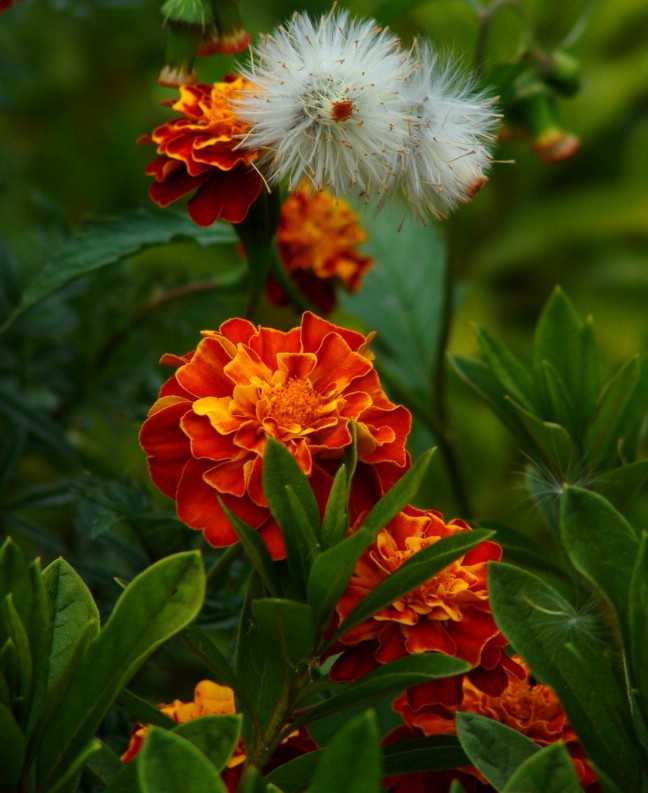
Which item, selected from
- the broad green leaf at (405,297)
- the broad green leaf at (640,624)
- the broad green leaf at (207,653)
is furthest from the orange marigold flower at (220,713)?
the broad green leaf at (405,297)

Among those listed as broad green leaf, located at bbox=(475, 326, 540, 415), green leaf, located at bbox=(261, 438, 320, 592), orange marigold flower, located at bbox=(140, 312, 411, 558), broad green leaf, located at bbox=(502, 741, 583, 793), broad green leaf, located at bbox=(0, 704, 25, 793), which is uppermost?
broad green leaf, located at bbox=(475, 326, 540, 415)

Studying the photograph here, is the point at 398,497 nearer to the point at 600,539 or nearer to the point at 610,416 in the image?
the point at 600,539

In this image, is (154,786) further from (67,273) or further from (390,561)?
Result: (67,273)

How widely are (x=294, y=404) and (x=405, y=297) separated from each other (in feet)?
1.48

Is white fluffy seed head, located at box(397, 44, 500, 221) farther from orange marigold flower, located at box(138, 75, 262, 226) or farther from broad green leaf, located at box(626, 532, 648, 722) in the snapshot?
broad green leaf, located at box(626, 532, 648, 722)

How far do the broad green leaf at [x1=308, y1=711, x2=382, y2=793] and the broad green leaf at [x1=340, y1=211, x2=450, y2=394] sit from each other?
1.75 feet

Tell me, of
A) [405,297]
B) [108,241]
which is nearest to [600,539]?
[108,241]

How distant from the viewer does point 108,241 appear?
0.63 meters

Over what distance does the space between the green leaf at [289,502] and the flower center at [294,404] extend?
46 millimetres

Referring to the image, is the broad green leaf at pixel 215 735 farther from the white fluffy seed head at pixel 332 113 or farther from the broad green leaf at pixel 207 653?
the white fluffy seed head at pixel 332 113

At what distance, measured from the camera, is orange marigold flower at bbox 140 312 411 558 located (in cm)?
40

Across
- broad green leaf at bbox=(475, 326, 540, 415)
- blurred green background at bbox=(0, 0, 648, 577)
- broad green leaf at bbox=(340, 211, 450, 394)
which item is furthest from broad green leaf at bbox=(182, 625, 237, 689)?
broad green leaf at bbox=(340, 211, 450, 394)

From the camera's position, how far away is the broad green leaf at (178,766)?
304 mm

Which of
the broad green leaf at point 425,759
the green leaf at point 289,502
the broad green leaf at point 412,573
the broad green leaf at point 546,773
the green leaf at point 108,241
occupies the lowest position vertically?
the broad green leaf at point 425,759
